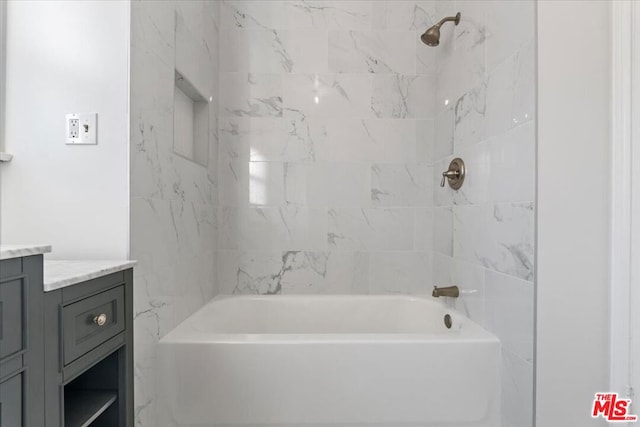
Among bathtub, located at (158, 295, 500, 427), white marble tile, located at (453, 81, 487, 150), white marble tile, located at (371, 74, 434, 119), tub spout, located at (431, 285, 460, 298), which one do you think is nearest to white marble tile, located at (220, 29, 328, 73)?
white marble tile, located at (371, 74, 434, 119)

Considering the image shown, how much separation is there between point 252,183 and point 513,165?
1.48 m

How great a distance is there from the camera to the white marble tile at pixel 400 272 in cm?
230

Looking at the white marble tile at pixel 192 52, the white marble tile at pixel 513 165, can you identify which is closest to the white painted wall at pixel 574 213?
the white marble tile at pixel 513 165

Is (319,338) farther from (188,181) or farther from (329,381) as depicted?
(188,181)

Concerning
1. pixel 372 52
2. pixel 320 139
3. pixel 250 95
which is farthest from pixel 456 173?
pixel 250 95

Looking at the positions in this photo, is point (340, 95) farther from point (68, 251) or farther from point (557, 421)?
point (557, 421)

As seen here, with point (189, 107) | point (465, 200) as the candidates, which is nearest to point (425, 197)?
point (465, 200)

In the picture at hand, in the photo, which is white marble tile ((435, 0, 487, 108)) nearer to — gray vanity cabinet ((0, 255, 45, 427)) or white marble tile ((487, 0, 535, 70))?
white marble tile ((487, 0, 535, 70))

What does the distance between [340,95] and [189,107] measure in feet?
3.03

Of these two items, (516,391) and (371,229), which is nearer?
(516,391)

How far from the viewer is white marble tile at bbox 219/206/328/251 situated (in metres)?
2.27

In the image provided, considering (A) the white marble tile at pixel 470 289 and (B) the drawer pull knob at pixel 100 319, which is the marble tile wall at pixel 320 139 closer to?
(A) the white marble tile at pixel 470 289

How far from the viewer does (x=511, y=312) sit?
1.36 metres

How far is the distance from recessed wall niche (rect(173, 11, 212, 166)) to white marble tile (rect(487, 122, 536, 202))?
1449 millimetres
